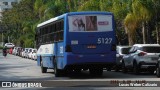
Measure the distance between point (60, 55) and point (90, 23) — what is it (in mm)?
2298

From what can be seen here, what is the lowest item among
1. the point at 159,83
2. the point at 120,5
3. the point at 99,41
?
the point at 159,83

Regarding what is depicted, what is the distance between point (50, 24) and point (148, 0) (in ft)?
34.1

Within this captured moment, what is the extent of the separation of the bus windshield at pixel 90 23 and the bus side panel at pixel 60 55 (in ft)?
3.81

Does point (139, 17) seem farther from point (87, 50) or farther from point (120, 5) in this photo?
point (87, 50)

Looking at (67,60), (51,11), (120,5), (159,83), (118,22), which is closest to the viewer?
(159,83)

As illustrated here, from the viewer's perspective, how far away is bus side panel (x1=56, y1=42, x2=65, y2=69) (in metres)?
24.1

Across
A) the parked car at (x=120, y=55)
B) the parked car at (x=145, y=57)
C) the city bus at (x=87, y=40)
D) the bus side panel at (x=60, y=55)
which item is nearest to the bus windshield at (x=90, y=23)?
the city bus at (x=87, y=40)

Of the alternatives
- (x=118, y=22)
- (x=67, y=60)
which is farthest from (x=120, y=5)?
(x=67, y=60)

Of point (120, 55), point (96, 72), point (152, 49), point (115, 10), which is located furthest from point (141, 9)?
point (96, 72)

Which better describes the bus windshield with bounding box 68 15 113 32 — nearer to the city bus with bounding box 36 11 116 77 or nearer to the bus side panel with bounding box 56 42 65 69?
the city bus with bounding box 36 11 116 77

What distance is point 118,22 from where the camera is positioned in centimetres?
4772

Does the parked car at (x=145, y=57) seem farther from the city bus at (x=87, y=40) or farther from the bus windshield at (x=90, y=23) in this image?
the bus windshield at (x=90, y=23)

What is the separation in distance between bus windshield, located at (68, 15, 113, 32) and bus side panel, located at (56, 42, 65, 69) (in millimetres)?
1161

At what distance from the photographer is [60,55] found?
2466 cm
